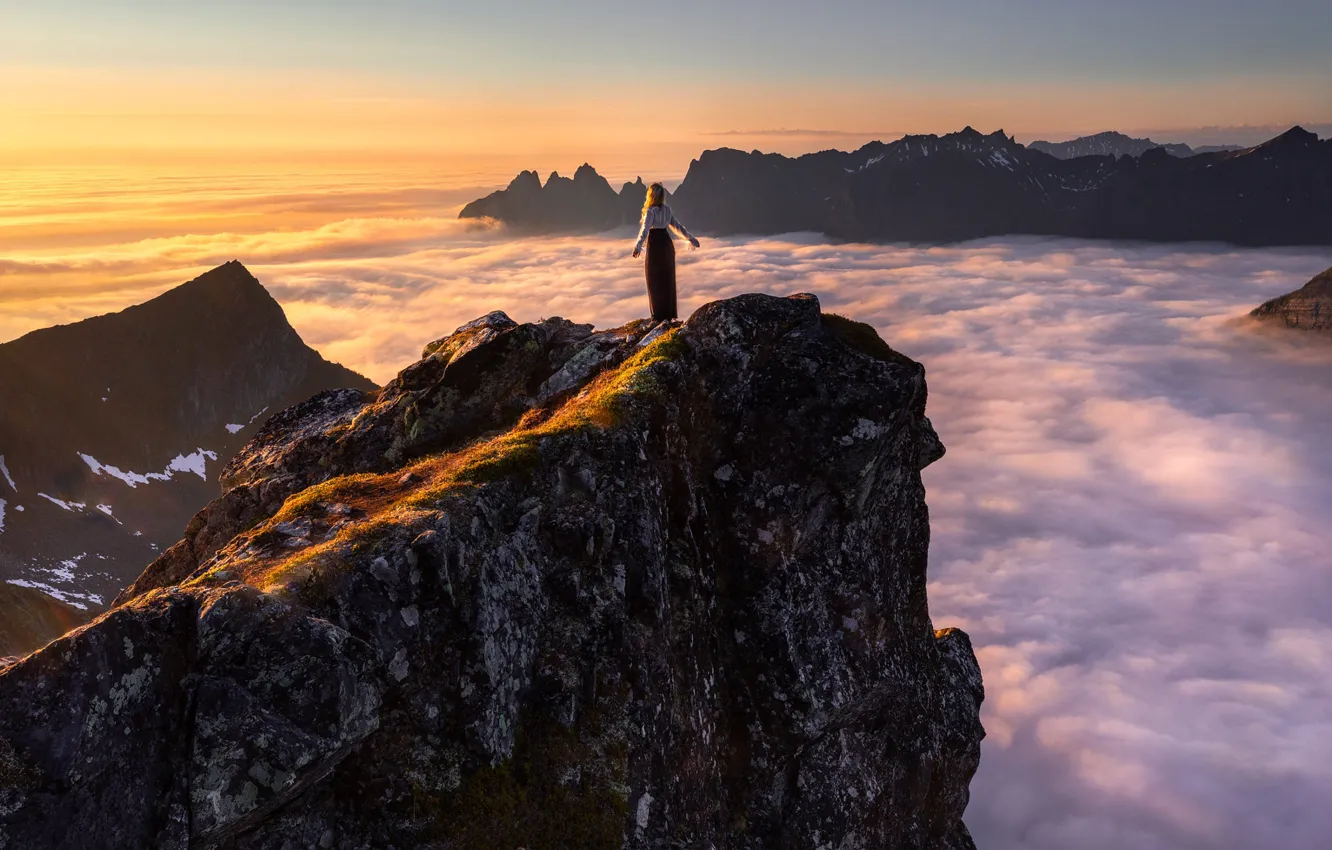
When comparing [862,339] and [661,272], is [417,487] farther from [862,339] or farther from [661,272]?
[862,339]

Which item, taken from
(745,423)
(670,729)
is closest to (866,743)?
(670,729)

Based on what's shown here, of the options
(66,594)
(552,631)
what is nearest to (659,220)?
(552,631)

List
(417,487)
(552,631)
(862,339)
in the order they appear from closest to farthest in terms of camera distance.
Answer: (552,631) → (417,487) → (862,339)

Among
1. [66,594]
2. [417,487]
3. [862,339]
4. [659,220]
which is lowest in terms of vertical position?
[66,594]

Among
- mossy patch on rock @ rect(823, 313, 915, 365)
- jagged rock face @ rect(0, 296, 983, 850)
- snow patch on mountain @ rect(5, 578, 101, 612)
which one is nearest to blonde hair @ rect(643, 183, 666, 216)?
jagged rock face @ rect(0, 296, 983, 850)

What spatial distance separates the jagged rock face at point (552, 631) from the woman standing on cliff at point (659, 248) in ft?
8.36

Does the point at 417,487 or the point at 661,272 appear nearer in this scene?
the point at 417,487

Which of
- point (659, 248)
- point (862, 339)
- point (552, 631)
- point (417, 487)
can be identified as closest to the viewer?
point (552, 631)

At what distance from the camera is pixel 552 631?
16.6m

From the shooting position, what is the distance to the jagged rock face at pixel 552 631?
465 inches

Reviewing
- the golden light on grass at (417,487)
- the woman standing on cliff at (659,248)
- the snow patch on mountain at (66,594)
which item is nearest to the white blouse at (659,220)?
the woman standing on cliff at (659,248)

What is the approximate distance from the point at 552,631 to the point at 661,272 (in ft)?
51.6

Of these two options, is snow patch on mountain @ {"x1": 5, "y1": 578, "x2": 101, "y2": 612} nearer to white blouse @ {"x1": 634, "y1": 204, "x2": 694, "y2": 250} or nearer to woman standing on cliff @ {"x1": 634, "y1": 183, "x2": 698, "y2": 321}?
woman standing on cliff @ {"x1": 634, "y1": 183, "x2": 698, "y2": 321}

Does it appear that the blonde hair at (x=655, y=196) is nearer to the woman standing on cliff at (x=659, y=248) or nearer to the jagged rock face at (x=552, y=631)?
the woman standing on cliff at (x=659, y=248)
